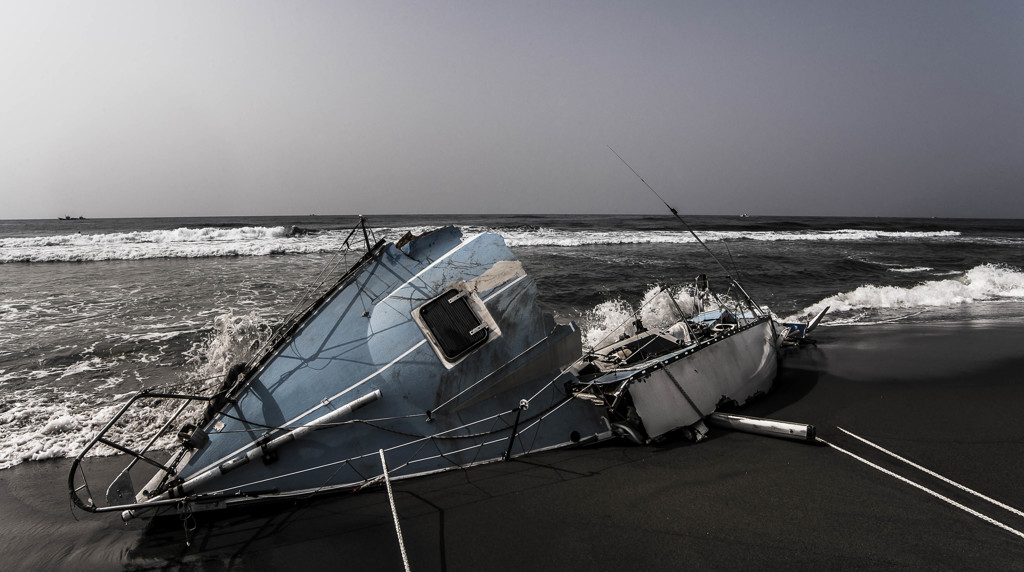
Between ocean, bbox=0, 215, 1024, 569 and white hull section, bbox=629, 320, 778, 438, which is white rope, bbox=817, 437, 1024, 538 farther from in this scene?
ocean, bbox=0, 215, 1024, 569

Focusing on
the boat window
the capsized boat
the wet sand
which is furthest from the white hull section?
the boat window

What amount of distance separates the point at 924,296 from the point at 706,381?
47.3ft

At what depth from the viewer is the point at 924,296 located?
52.3 feet

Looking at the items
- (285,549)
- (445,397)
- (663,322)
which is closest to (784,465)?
(445,397)

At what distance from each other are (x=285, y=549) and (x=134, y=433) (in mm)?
3934

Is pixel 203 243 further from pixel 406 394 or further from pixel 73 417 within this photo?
pixel 406 394

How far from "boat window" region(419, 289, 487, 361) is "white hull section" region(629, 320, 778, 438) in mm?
2028

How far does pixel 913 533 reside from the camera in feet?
14.3

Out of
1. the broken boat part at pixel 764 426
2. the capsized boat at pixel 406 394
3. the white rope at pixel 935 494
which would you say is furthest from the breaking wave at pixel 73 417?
the white rope at pixel 935 494

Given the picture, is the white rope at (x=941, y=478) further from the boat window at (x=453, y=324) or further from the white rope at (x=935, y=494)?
the boat window at (x=453, y=324)

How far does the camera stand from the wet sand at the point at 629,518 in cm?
408

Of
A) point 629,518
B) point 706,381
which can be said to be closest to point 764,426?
point 706,381

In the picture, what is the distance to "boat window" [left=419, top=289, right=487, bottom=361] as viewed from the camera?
5621mm

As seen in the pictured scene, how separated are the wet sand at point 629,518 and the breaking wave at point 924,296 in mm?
9011
